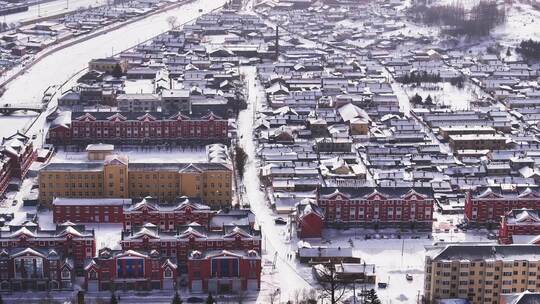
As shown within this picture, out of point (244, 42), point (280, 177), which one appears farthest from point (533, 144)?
point (244, 42)

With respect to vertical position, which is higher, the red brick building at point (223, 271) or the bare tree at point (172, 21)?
the bare tree at point (172, 21)

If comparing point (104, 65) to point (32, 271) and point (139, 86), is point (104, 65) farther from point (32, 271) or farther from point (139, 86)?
point (32, 271)

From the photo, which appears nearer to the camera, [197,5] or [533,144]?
[533,144]

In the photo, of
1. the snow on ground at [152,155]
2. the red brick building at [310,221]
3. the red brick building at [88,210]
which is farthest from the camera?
the snow on ground at [152,155]

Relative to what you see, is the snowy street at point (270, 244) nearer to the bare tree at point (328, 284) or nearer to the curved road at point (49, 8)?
the bare tree at point (328, 284)

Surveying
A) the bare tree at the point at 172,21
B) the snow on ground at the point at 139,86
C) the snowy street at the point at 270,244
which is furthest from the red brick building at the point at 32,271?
the bare tree at the point at 172,21

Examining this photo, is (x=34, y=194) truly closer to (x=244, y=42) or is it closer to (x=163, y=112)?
(x=163, y=112)

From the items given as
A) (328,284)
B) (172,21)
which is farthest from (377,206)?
(172,21)
